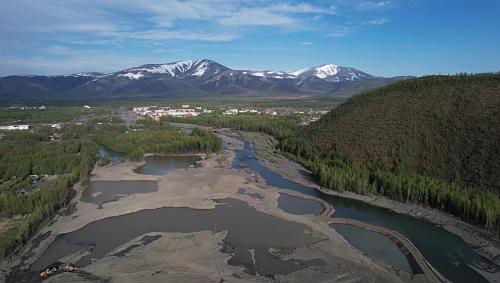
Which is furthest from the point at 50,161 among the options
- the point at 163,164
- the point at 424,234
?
the point at 424,234

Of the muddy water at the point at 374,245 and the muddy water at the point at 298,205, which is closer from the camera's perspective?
the muddy water at the point at 374,245

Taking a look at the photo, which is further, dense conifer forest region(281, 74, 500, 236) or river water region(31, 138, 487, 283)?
dense conifer forest region(281, 74, 500, 236)

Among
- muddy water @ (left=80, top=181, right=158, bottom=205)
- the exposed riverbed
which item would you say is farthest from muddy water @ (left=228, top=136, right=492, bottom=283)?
muddy water @ (left=80, top=181, right=158, bottom=205)

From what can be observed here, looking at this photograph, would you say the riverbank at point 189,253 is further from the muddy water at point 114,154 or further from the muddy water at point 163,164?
the muddy water at point 114,154

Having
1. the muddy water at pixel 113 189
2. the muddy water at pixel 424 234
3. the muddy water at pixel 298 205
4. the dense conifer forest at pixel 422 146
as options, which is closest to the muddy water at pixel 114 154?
the muddy water at pixel 113 189

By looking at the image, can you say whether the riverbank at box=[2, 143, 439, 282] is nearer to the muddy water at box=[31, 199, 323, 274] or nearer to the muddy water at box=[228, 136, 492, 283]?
the muddy water at box=[31, 199, 323, 274]

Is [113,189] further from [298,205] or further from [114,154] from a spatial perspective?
[114,154]

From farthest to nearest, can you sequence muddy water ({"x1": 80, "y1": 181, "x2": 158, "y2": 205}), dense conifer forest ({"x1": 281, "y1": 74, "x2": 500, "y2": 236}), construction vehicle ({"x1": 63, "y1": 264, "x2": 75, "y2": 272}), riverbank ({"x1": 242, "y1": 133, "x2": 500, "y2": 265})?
muddy water ({"x1": 80, "y1": 181, "x2": 158, "y2": 205}) → dense conifer forest ({"x1": 281, "y1": 74, "x2": 500, "y2": 236}) → riverbank ({"x1": 242, "y1": 133, "x2": 500, "y2": 265}) → construction vehicle ({"x1": 63, "y1": 264, "x2": 75, "y2": 272})
